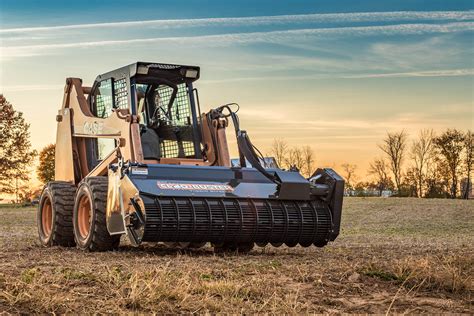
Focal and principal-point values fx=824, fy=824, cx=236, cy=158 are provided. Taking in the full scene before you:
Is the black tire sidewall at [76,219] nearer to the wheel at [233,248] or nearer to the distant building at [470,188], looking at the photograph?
the wheel at [233,248]

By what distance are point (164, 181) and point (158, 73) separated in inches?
132

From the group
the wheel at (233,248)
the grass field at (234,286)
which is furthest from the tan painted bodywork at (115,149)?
the wheel at (233,248)

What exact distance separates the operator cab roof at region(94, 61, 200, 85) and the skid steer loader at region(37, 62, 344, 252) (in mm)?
20

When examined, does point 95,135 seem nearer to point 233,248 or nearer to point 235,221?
point 233,248

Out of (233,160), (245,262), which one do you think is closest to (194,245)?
(233,160)

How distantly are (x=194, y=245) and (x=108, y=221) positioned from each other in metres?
3.01

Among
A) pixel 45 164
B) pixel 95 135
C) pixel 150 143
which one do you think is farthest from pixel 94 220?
pixel 45 164

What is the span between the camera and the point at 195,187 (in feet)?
42.5

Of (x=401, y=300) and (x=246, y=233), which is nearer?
(x=401, y=300)

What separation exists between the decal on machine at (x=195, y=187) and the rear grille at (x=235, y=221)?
18 centimetres

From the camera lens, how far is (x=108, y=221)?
13.1 m

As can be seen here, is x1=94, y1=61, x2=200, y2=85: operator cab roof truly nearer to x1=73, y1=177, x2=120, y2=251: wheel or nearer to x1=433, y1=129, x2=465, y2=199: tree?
x1=73, y1=177, x2=120, y2=251: wheel

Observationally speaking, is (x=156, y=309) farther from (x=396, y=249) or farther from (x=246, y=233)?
(x=396, y=249)

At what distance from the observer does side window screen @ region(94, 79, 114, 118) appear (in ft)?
51.8
